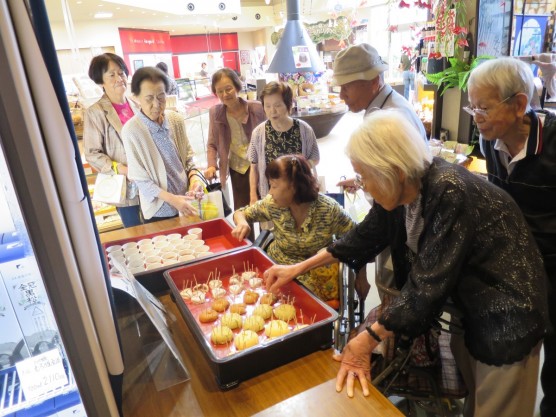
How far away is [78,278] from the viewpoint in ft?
2.68

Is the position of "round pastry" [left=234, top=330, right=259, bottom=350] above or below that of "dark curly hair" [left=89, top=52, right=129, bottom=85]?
below

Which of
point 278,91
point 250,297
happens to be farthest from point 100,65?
point 250,297

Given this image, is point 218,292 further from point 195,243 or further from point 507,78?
point 507,78

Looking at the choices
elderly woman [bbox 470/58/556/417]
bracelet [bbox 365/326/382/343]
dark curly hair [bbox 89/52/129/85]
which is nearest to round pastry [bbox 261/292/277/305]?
bracelet [bbox 365/326/382/343]

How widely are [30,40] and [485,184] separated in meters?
1.18

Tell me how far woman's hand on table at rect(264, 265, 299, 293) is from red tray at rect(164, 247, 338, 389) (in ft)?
0.11

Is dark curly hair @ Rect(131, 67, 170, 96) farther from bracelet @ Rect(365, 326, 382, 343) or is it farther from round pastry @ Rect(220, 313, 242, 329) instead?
bracelet @ Rect(365, 326, 382, 343)

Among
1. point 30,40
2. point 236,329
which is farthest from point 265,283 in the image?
point 30,40

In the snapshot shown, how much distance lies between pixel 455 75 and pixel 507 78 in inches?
68.5

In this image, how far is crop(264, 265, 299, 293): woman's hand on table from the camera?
5.10 feet

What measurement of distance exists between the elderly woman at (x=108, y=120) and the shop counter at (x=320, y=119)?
18.5ft

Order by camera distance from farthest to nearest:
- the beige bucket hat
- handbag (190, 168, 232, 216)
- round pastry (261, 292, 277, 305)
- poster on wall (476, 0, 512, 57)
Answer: poster on wall (476, 0, 512, 57), handbag (190, 168, 232, 216), the beige bucket hat, round pastry (261, 292, 277, 305)

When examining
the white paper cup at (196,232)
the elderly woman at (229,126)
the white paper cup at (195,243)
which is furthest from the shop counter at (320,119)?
the white paper cup at (195,243)

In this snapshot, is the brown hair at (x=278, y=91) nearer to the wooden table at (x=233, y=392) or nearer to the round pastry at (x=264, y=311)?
the round pastry at (x=264, y=311)
